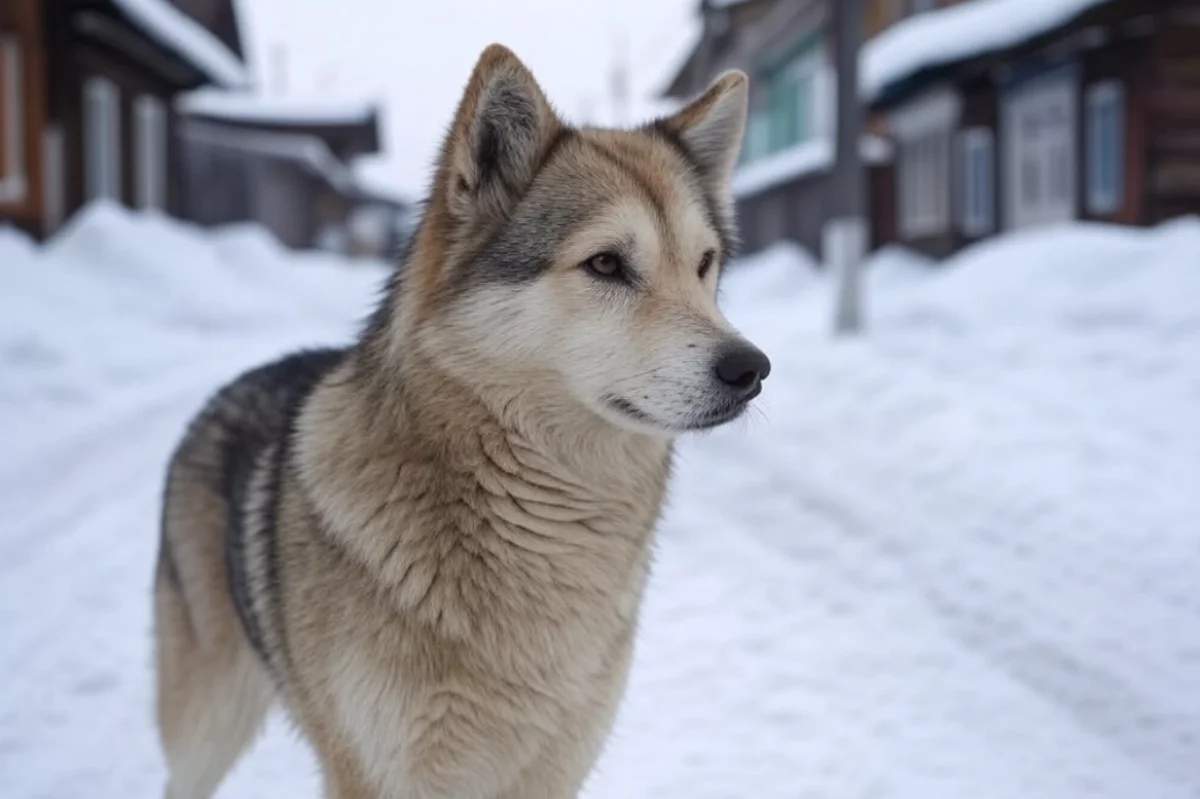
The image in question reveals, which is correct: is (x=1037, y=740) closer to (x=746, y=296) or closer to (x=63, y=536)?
(x=63, y=536)

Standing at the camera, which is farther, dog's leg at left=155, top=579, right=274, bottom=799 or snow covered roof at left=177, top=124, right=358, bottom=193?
snow covered roof at left=177, top=124, right=358, bottom=193

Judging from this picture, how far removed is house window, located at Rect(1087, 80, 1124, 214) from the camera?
13.0 m

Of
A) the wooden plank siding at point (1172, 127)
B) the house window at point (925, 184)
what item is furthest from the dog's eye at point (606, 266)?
the house window at point (925, 184)

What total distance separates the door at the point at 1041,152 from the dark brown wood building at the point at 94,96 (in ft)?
38.9

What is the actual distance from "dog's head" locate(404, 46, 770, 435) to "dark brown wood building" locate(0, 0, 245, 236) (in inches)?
508

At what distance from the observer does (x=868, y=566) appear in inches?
189

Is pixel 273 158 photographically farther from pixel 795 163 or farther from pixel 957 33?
pixel 957 33

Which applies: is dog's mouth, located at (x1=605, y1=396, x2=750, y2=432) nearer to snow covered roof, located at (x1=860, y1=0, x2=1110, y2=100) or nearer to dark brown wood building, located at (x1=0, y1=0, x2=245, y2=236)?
snow covered roof, located at (x1=860, y1=0, x2=1110, y2=100)

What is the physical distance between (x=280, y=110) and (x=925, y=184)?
19766mm

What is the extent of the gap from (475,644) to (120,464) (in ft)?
16.0

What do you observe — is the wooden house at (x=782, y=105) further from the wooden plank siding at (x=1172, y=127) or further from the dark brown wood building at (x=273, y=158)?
the dark brown wood building at (x=273, y=158)

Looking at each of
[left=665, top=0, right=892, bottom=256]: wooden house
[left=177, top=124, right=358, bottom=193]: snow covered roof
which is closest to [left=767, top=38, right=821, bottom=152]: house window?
[left=665, top=0, right=892, bottom=256]: wooden house

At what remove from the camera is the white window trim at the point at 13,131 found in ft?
44.1

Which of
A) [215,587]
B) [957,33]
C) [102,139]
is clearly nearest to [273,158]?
[102,139]
